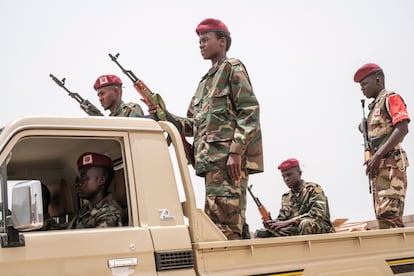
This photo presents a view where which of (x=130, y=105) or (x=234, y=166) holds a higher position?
(x=130, y=105)

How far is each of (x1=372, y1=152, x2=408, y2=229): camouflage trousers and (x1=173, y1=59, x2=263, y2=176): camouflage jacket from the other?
4.46 ft

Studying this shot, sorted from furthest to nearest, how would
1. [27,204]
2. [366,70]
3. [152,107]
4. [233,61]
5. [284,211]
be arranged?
[284,211]
[366,70]
[152,107]
[233,61]
[27,204]

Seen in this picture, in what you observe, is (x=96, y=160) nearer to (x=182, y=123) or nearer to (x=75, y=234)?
(x=75, y=234)

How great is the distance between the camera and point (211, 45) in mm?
4441

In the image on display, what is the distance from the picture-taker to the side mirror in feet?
8.86

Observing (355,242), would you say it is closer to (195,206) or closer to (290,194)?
(195,206)

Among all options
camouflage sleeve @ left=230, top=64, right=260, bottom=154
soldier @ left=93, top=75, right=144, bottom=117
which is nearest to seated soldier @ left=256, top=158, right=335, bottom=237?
camouflage sleeve @ left=230, top=64, right=260, bottom=154

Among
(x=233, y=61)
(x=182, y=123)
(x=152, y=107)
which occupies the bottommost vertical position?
(x=182, y=123)

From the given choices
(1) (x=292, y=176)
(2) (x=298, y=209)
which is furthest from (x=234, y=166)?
(1) (x=292, y=176)

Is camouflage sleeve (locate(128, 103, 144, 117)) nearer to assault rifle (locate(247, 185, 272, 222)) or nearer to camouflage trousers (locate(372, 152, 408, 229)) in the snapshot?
assault rifle (locate(247, 185, 272, 222))

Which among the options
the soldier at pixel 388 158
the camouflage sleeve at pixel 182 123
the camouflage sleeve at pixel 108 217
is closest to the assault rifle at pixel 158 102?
the camouflage sleeve at pixel 182 123

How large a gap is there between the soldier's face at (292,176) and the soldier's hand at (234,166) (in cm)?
265

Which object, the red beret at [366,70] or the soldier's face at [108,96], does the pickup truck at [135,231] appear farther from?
the soldier's face at [108,96]

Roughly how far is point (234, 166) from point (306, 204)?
2207 millimetres
